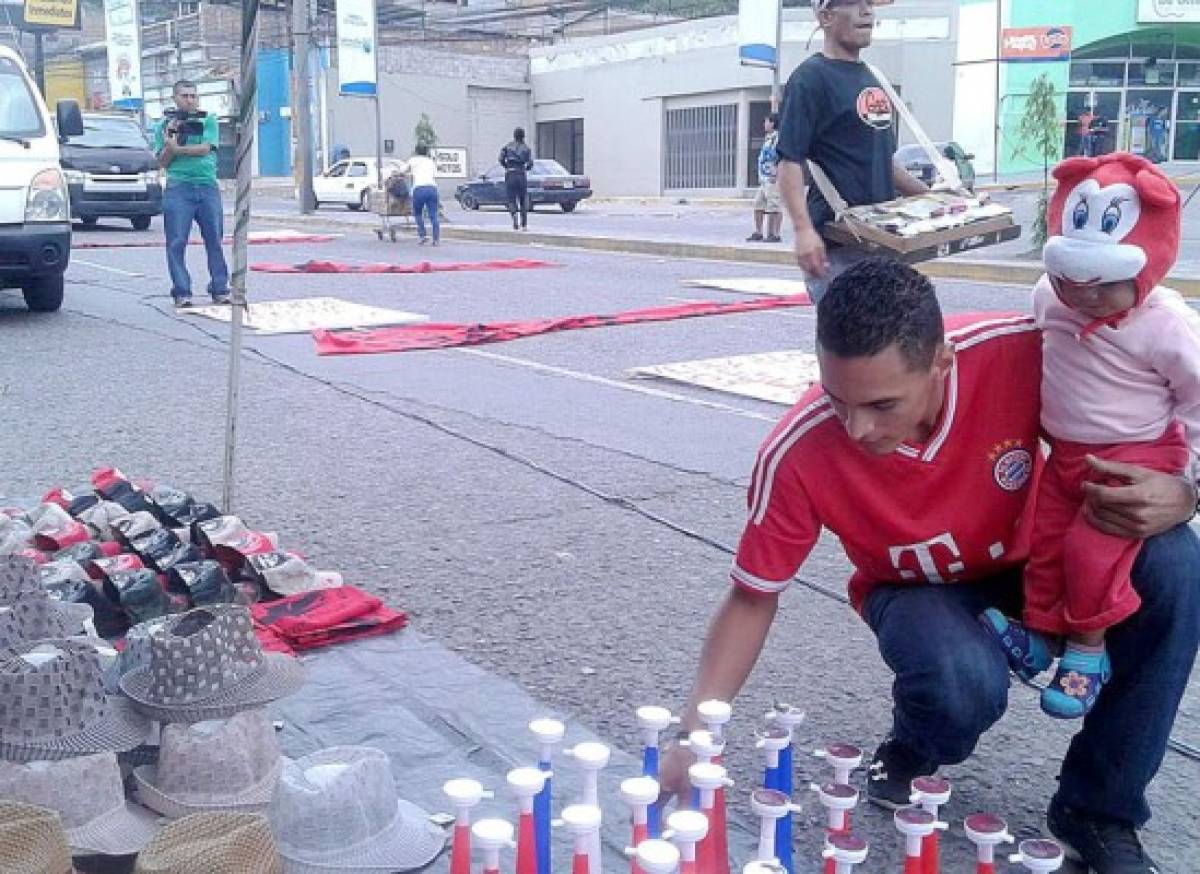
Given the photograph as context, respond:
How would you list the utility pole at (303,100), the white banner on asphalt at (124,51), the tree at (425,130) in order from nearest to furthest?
the utility pole at (303,100), the white banner on asphalt at (124,51), the tree at (425,130)

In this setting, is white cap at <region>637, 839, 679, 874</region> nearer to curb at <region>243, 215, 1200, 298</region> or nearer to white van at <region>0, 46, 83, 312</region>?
Result: curb at <region>243, 215, 1200, 298</region>

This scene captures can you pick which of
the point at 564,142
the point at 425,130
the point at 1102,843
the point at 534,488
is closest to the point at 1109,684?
the point at 1102,843

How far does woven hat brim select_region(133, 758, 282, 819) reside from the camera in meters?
2.30

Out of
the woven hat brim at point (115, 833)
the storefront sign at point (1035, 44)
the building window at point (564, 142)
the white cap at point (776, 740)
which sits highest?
the storefront sign at point (1035, 44)

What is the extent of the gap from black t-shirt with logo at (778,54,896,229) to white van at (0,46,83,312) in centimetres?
619

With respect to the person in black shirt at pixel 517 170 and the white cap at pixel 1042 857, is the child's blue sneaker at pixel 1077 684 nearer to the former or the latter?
the white cap at pixel 1042 857

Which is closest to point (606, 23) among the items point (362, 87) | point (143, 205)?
point (362, 87)

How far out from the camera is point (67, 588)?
3.21 m

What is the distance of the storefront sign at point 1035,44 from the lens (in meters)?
34.0

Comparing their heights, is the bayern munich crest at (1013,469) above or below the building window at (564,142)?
below

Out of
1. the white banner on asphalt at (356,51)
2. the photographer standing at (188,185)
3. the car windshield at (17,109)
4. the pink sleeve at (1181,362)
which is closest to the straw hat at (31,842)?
the pink sleeve at (1181,362)

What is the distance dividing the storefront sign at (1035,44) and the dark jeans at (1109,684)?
3475cm

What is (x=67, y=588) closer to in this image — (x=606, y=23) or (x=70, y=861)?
(x=70, y=861)

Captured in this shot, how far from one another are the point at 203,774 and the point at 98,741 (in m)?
0.19
